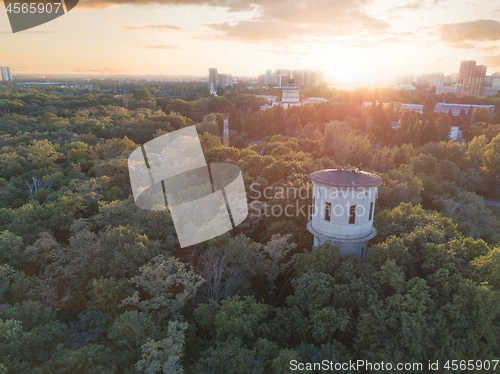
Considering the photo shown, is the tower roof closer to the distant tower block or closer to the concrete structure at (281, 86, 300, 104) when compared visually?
the distant tower block

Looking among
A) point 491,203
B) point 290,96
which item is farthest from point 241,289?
point 290,96

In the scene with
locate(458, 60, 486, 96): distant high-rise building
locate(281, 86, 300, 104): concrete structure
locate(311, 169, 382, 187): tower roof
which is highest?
locate(458, 60, 486, 96): distant high-rise building

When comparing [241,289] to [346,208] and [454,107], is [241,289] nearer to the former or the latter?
[346,208]

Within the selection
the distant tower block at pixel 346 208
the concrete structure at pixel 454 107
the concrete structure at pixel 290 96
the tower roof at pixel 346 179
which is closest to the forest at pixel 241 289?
the distant tower block at pixel 346 208

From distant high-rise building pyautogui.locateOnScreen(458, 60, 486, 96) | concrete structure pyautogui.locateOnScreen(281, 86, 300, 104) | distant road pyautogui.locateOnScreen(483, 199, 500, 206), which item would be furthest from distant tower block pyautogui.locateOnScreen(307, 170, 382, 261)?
distant high-rise building pyautogui.locateOnScreen(458, 60, 486, 96)

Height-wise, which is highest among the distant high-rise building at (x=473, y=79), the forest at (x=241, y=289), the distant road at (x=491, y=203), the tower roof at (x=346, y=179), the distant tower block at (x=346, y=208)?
the distant high-rise building at (x=473, y=79)

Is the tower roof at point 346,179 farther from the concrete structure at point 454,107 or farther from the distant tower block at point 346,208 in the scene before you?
the concrete structure at point 454,107

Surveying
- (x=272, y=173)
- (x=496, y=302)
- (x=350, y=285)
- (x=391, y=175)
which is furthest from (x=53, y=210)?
(x=391, y=175)
